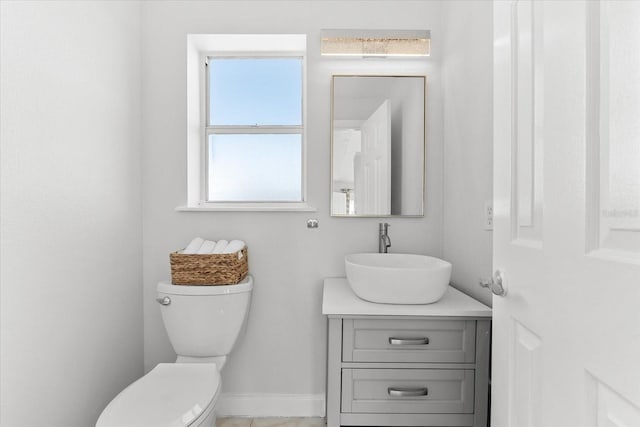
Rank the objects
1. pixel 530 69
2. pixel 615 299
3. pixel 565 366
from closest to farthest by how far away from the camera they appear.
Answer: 1. pixel 615 299
2. pixel 565 366
3. pixel 530 69

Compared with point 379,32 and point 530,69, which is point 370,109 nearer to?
point 379,32

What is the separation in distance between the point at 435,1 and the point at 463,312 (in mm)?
1520

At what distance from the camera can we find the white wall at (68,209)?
1.08 metres

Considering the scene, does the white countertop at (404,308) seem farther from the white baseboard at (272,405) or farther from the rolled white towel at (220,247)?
the white baseboard at (272,405)

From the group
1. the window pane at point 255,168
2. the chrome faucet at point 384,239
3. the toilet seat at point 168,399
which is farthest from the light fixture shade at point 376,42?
the toilet seat at point 168,399

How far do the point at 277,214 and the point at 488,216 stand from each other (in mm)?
976

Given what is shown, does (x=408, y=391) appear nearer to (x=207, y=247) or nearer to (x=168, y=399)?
(x=168, y=399)

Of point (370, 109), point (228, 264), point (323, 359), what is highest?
point (370, 109)

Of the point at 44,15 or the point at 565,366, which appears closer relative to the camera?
the point at 565,366

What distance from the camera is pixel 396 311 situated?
1.30 metres

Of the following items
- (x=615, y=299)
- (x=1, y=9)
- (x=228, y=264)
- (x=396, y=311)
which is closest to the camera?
(x=615, y=299)

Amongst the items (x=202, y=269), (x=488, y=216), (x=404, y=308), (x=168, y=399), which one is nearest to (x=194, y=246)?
(x=202, y=269)

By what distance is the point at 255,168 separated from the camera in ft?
6.85

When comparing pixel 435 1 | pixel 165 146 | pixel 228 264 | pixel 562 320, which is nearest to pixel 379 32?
pixel 435 1
